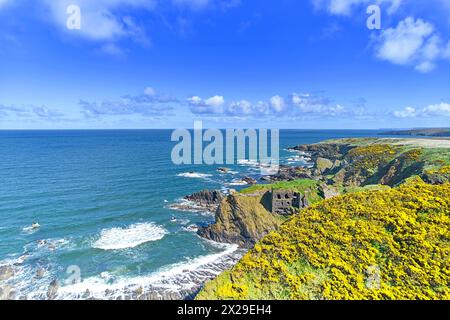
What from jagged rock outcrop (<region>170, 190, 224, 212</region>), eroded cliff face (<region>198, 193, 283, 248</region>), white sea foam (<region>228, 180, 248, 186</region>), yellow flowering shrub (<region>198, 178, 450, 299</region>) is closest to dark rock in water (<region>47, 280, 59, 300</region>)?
eroded cliff face (<region>198, 193, 283, 248</region>)

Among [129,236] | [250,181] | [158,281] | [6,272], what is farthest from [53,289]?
[250,181]

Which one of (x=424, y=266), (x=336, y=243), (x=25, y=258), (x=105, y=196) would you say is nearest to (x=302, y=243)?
(x=336, y=243)

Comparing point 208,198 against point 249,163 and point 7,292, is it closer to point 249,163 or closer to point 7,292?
point 7,292

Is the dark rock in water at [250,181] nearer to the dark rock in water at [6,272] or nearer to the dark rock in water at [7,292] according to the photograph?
the dark rock in water at [6,272]

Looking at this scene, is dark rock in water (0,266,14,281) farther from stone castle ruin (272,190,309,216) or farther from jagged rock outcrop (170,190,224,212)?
stone castle ruin (272,190,309,216)

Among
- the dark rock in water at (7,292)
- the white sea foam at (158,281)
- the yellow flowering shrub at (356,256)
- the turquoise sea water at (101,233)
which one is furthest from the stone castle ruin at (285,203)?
the dark rock in water at (7,292)

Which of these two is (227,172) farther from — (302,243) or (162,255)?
(302,243)
